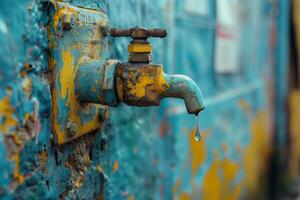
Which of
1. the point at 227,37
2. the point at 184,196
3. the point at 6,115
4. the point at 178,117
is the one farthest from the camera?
the point at 227,37

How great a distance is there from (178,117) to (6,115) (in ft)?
3.96

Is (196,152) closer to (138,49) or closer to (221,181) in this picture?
(221,181)

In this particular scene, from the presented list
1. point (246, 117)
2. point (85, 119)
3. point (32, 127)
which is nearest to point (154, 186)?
point (85, 119)

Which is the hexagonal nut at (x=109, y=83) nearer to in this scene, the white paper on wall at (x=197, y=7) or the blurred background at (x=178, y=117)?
the blurred background at (x=178, y=117)

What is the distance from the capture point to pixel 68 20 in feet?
3.33

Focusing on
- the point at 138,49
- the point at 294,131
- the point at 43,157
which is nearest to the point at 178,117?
the point at 138,49

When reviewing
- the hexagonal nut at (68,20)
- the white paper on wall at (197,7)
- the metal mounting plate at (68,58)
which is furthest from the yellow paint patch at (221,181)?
the hexagonal nut at (68,20)

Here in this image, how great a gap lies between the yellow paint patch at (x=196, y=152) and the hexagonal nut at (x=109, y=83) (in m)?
1.15

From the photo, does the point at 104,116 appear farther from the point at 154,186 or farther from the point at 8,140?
the point at 154,186

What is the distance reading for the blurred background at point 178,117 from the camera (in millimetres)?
891

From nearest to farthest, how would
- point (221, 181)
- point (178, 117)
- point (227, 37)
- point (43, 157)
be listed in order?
point (43, 157), point (178, 117), point (221, 181), point (227, 37)

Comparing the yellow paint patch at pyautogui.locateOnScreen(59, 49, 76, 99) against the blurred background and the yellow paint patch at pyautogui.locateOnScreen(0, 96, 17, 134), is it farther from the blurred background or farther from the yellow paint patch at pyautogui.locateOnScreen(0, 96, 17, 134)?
the yellow paint patch at pyautogui.locateOnScreen(0, 96, 17, 134)

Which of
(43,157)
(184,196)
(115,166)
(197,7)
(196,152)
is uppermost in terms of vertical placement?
(197,7)

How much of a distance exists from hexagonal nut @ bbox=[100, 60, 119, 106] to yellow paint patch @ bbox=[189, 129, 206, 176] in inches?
45.3
